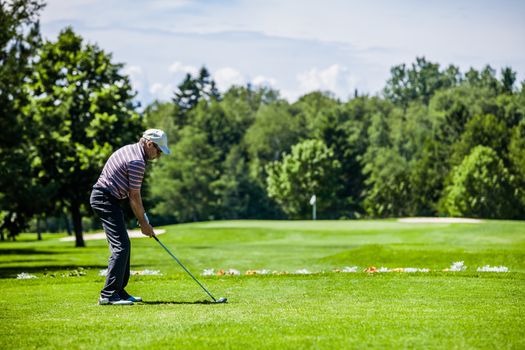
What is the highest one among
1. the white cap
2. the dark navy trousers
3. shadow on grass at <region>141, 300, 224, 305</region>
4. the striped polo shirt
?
the white cap

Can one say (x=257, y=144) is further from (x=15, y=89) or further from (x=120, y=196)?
(x=120, y=196)

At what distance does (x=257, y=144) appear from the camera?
115750 millimetres

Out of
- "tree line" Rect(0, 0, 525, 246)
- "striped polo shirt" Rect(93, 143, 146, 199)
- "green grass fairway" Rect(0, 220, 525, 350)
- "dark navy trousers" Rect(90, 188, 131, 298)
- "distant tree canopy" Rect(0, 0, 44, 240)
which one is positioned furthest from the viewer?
"tree line" Rect(0, 0, 525, 246)

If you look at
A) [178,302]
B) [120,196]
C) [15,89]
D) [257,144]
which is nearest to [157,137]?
[120,196]

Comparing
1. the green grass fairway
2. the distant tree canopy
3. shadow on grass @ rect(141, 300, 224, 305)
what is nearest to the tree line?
the distant tree canopy

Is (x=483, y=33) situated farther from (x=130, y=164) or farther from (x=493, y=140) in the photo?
(x=493, y=140)

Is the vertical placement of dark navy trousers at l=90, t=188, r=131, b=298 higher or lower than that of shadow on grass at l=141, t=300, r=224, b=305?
higher

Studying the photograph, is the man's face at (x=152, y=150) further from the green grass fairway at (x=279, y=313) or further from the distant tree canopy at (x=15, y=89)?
the distant tree canopy at (x=15, y=89)

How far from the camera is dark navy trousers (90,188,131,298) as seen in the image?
35.6ft

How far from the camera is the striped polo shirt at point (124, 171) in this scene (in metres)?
Result: 10.7

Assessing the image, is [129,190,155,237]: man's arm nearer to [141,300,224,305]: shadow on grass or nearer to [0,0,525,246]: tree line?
[141,300,224,305]: shadow on grass

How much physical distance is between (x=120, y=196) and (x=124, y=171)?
0.38 m

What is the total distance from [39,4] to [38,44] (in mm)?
1537

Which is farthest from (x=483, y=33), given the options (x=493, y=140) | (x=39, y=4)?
(x=493, y=140)
